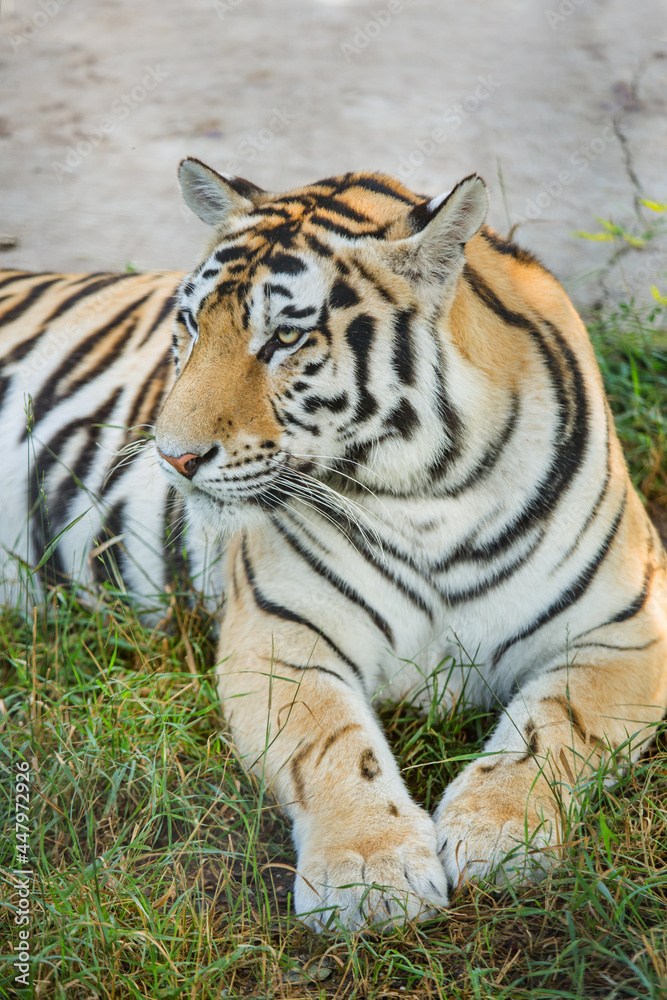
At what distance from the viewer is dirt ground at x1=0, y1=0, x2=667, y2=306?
14.9 feet

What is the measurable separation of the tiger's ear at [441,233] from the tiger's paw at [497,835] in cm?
103

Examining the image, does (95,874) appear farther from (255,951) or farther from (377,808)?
(377,808)

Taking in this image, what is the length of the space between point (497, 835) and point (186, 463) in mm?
931

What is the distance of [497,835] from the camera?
5.73 feet

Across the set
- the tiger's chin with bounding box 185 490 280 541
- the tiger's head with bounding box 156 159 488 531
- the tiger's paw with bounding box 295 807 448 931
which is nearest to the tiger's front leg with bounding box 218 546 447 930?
the tiger's paw with bounding box 295 807 448 931

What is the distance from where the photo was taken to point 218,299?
1970 millimetres

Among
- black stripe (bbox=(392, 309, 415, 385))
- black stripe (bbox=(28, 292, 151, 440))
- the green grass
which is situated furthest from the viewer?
black stripe (bbox=(28, 292, 151, 440))

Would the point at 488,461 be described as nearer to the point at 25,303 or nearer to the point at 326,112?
the point at 25,303

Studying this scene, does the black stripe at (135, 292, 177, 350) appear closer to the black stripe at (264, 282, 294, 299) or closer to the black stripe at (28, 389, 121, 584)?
the black stripe at (28, 389, 121, 584)

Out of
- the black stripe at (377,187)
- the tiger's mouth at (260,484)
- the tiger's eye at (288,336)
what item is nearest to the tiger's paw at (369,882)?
the tiger's mouth at (260,484)

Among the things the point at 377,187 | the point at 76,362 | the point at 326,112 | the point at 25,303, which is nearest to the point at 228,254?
the point at 377,187

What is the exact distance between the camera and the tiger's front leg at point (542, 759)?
1737 mm

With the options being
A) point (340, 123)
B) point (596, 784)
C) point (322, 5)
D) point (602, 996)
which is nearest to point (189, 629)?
point (596, 784)

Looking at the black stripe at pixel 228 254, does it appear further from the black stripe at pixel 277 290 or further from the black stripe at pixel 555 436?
the black stripe at pixel 555 436
